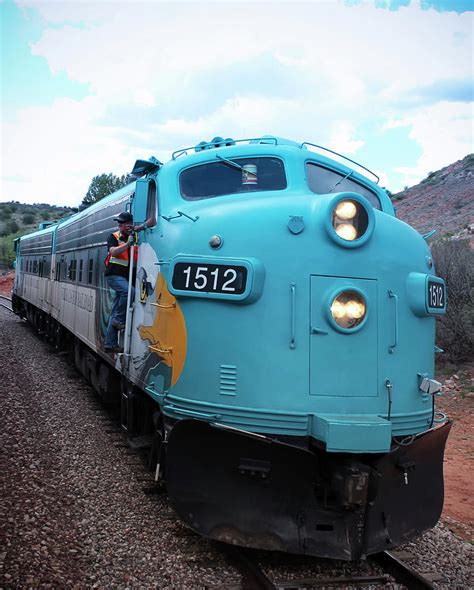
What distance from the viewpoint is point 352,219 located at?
14.1ft

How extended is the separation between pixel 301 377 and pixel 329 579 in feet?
4.81

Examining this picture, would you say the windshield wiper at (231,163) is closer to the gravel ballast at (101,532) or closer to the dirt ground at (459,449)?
the gravel ballast at (101,532)

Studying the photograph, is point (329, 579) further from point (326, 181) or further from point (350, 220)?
point (326, 181)

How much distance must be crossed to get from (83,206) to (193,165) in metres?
9.38

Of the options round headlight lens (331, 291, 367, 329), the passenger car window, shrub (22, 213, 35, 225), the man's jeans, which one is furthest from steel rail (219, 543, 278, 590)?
shrub (22, 213, 35, 225)

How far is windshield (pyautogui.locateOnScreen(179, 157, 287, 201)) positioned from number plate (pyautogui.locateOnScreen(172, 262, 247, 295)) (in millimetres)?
1023

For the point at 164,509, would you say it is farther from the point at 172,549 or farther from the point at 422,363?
the point at 422,363

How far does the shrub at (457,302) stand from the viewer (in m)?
13.4

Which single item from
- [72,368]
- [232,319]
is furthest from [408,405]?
[72,368]

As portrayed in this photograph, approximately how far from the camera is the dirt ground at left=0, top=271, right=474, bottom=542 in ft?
19.8

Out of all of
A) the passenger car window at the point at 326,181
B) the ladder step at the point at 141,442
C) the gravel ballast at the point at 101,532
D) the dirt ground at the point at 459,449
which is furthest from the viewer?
the dirt ground at the point at 459,449

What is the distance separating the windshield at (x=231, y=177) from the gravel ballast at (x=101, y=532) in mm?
2859

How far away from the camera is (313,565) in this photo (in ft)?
14.5

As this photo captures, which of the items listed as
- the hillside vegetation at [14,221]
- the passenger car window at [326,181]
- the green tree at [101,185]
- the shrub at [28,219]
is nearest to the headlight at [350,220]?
the passenger car window at [326,181]
